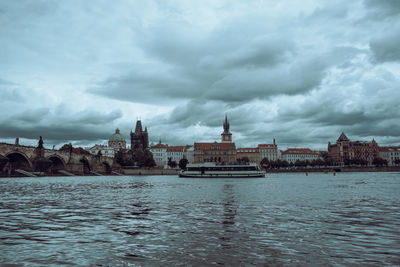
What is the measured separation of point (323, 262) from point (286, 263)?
2.88 feet

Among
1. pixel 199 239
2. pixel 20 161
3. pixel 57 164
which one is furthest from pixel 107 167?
pixel 199 239

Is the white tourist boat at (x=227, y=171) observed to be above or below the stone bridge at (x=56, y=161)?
below

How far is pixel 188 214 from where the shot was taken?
645 inches

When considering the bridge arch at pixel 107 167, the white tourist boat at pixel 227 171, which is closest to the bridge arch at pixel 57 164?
the bridge arch at pixel 107 167

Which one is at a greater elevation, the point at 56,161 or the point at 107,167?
the point at 56,161

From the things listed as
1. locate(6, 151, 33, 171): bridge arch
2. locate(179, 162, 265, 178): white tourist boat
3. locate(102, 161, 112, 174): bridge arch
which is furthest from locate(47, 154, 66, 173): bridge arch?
locate(179, 162, 265, 178): white tourist boat

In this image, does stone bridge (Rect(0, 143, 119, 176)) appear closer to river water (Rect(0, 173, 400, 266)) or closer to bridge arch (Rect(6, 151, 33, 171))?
bridge arch (Rect(6, 151, 33, 171))

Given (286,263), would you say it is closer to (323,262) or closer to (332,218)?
(323,262)

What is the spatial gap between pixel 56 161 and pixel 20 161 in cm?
1869

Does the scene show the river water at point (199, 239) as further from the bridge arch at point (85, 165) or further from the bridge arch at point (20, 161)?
the bridge arch at point (85, 165)

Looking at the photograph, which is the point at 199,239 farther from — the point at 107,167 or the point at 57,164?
the point at 107,167

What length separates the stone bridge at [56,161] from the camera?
90944 mm

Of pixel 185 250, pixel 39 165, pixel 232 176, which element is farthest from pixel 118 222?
pixel 39 165

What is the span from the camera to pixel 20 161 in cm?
9812
